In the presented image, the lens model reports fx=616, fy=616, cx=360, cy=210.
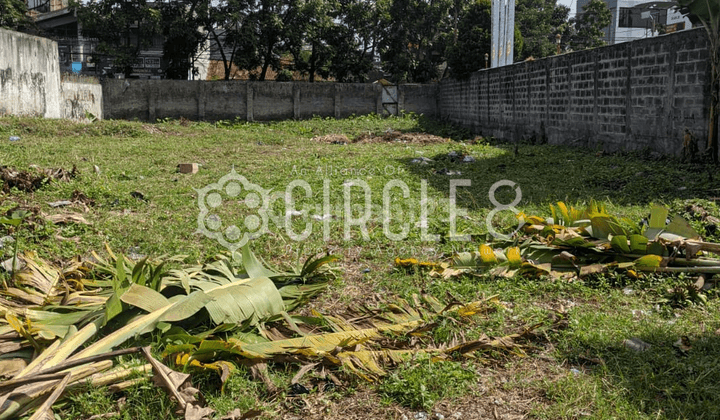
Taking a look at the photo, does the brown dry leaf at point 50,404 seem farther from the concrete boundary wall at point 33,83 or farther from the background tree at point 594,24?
the background tree at point 594,24

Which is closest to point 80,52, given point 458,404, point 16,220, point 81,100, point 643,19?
point 81,100

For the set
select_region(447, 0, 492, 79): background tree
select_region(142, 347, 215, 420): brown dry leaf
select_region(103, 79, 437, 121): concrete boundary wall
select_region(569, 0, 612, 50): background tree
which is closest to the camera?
select_region(142, 347, 215, 420): brown dry leaf

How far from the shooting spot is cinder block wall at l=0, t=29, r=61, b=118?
14.3 m

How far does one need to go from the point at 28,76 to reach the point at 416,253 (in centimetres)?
1411

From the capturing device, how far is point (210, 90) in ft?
72.7

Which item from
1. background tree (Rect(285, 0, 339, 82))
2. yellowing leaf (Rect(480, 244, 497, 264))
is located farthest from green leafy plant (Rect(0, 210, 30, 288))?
background tree (Rect(285, 0, 339, 82))

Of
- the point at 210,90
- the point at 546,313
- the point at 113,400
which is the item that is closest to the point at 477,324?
the point at 546,313

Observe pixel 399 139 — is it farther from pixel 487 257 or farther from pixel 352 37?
pixel 487 257

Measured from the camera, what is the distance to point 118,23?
72.0 feet

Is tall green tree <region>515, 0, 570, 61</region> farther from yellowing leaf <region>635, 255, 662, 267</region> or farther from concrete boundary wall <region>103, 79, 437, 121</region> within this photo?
yellowing leaf <region>635, 255, 662, 267</region>

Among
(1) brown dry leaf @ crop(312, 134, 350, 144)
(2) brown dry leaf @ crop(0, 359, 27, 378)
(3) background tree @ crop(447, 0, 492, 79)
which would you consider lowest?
(2) brown dry leaf @ crop(0, 359, 27, 378)

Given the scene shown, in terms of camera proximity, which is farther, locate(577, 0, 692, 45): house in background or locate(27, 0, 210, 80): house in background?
locate(577, 0, 692, 45): house in background

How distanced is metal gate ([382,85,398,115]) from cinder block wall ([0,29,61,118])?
11.7 meters

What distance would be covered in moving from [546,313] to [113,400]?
236 cm
